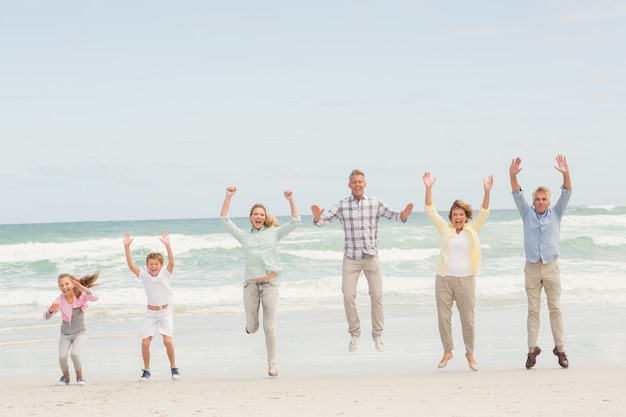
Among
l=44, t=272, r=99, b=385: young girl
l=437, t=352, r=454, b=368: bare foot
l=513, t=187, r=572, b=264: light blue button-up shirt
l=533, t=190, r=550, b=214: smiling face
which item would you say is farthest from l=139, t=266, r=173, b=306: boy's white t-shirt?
l=533, t=190, r=550, b=214: smiling face

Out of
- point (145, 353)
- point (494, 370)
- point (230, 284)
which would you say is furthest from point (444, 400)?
point (230, 284)

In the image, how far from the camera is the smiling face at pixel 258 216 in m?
8.83

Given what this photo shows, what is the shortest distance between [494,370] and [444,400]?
192 cm

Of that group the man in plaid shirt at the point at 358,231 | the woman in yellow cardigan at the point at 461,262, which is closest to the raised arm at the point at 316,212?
the man in plaid shirt at the point at 358,231

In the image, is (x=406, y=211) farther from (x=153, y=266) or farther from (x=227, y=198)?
(x=153, y=266)

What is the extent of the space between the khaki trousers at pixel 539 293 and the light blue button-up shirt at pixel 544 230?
0.09 meters

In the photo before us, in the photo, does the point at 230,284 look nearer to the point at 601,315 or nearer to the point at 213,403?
the point at 601,315

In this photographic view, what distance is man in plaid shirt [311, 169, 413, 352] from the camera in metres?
9.11

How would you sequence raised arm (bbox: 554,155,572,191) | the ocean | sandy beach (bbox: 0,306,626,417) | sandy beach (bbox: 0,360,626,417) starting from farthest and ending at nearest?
the ocean
raised arm (bbox: 554,155,572,191)
sandy beach (bbox: 0,306,626,417)
sandy beach (bbox: 0,360,626,417)

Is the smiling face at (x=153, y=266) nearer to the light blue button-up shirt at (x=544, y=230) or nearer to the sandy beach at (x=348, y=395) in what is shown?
the sandy beach at (x=348, y=395)

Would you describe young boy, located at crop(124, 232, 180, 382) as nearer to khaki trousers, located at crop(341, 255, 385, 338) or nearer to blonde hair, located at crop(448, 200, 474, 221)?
khaki trousers, located at crop(341, 255, 385, 338)

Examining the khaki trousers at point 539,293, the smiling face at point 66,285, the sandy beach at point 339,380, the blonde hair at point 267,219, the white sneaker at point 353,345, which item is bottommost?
the sandy beach at point 339,380

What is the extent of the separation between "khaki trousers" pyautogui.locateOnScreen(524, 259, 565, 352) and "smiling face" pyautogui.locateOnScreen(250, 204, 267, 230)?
8.98 ft

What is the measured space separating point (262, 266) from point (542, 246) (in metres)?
2.83
